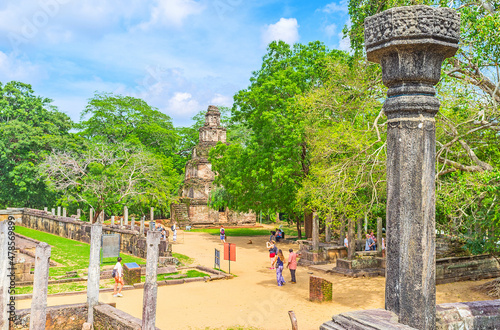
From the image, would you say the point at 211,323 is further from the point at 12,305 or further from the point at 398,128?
the point at 398,128

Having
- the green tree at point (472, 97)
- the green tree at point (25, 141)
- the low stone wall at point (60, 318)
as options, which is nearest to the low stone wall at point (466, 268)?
the green tree at point (472, 97)

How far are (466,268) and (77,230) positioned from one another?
68.9ft

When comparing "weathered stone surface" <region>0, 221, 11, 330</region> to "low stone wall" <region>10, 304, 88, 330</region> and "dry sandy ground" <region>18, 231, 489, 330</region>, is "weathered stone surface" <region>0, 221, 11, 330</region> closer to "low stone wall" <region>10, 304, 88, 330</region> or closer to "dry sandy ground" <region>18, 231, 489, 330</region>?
"low stone wall" <region>10, 304, 88, 330</region>

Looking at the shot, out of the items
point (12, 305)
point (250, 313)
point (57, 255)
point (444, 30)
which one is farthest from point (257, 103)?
point (444, 30)

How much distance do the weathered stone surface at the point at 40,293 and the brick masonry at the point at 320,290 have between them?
7.43 metres

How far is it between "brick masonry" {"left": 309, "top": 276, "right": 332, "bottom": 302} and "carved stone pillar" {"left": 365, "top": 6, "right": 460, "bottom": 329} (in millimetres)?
8034

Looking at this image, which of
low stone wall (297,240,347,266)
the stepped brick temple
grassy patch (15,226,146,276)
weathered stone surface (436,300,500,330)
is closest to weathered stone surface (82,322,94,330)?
grassy patch (15,226,146,276)

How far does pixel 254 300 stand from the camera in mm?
11898

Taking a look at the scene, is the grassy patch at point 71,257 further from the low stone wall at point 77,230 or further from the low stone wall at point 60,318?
the low stone wall at point 60,318

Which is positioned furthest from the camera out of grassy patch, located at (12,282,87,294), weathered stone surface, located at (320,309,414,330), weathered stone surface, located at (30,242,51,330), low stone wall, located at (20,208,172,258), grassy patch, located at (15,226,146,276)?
low stone wall, located at (20,208,172,258)

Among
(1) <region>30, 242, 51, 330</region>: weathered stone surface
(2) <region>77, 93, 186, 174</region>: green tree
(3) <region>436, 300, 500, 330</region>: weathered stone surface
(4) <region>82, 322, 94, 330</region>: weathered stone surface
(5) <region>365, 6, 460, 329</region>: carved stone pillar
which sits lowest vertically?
(4) <region>82, 322, 94, 330</region>: weathered stone surface

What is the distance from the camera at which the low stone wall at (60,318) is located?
8164 mm

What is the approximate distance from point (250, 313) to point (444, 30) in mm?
8857

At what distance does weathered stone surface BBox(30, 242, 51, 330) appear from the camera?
24.6ft
